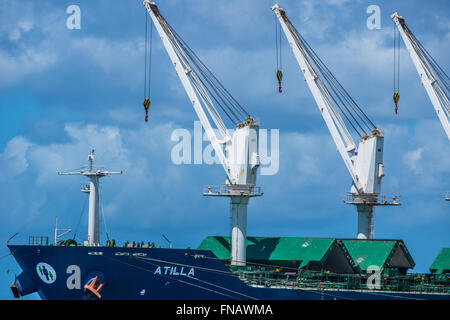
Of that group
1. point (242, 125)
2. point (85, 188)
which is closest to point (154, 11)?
point (242, 125)

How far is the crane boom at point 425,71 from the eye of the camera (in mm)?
82562

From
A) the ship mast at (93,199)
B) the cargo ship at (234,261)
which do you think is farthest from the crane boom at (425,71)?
the ship mast at (93,199)

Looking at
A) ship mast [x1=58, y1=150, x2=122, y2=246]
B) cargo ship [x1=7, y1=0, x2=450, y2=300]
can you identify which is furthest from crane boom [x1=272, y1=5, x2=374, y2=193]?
ship mast [x1=58, y1=150, x2=122, y2=246]

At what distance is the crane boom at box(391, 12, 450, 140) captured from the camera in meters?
82.6

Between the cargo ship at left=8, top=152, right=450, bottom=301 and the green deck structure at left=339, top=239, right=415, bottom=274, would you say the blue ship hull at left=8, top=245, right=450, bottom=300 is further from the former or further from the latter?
the green deck structure at left=339, top=239, right=415, bottom=274

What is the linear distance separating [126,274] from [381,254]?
20437 mm

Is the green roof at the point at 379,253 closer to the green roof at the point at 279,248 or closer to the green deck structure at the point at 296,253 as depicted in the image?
the green deck structure at the point at 296,253

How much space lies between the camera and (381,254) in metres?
72.5

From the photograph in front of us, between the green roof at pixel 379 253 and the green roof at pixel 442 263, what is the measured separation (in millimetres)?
7439

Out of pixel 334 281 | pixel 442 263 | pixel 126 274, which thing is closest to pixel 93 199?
pixel 126 274

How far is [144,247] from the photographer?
64.8 m

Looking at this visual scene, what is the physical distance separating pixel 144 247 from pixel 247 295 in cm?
814

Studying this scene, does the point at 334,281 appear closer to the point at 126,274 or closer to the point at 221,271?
the point at 221,271
